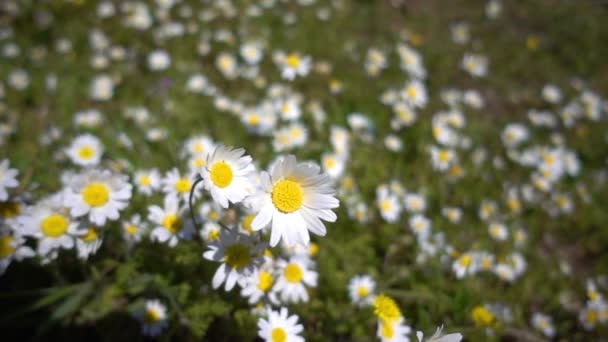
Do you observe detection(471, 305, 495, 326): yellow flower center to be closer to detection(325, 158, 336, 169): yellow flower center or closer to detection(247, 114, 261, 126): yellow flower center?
detection(325, 158, 336, 169): yellow flower center

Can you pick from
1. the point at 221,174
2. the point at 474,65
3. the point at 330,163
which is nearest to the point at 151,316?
the point at 221,174

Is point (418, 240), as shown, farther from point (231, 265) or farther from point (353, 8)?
point (353, 8)

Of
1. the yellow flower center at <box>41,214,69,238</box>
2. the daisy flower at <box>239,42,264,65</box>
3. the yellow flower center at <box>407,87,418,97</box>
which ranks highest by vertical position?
the daisy flower at <box>239,42,264,65</box>

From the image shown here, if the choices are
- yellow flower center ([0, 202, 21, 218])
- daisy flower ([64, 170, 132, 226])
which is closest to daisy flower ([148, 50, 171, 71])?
yellow flower center ([0, 202, 21, 218])

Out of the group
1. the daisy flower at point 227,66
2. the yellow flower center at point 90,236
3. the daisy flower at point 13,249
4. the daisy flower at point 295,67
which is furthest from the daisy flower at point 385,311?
the daisy flower at point 227,66

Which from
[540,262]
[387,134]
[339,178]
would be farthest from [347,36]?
[540,262]

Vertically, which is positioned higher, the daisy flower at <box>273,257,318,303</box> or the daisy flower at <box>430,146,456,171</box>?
the daisy flower at <box>430,146,456,171</box>
